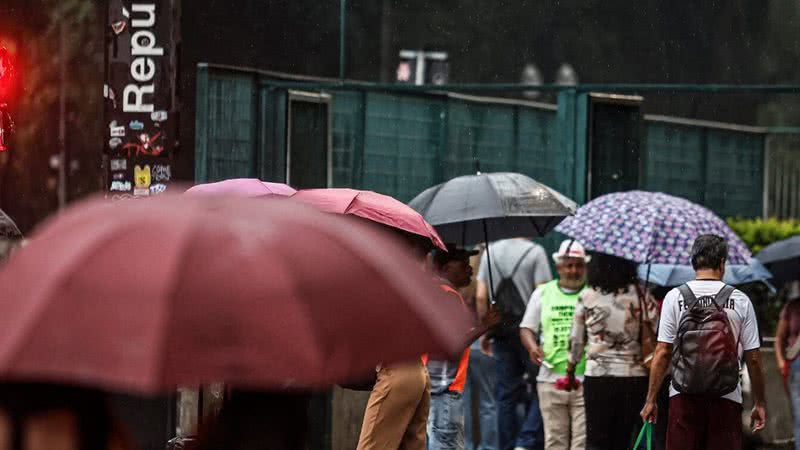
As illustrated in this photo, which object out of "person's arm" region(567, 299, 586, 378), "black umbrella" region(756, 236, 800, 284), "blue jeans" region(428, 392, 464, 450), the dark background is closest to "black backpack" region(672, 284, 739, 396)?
"blue jeans" region(428, 392, 464, 450)

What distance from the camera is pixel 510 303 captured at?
12086 mm

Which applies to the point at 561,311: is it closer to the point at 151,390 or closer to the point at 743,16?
the point at 743,16

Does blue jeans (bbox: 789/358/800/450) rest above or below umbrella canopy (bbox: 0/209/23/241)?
below

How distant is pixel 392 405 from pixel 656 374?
1.77 metres

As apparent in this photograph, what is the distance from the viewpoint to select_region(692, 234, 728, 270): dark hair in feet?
27.3

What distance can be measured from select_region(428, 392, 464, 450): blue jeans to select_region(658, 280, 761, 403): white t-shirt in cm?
140

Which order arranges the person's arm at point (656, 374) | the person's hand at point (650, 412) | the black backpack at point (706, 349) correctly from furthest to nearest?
the person's hand at point (650, 412) < the person's arm at point (656, 374) < the black backpack at point (706, 349)

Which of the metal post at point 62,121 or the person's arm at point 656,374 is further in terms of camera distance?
the metal post at point 62,121

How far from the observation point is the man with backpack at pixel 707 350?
8164 millimetres

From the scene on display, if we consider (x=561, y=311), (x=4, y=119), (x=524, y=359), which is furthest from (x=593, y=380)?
(x=4, y=119)

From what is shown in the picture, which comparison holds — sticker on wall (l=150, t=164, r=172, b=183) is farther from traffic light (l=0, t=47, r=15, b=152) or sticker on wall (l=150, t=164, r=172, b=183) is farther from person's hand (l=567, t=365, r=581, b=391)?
person's hand (l=567, t=365, r=581, b=391)

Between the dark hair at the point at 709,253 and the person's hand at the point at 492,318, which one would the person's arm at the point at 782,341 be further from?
the person's hand at the point at 492,318

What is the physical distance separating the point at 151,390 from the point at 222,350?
22 cm

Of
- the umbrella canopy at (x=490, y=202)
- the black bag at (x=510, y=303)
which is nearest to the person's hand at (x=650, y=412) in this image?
the umbrella canopy at (x=490, y=202)
